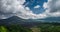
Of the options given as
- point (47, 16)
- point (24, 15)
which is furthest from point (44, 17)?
point (24, 15)

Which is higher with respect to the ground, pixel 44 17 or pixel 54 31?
pixel 44 17

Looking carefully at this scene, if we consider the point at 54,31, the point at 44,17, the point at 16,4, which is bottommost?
the point at 54,31

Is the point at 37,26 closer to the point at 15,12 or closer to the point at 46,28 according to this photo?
the point at 46,28

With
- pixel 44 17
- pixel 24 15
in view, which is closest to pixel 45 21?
pixel 44 17

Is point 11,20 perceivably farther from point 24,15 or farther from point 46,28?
point 46,28

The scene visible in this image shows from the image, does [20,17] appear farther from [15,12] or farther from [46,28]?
[46,28]

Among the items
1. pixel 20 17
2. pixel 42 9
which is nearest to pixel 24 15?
pixel 20 17

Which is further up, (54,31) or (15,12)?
(15,12)
